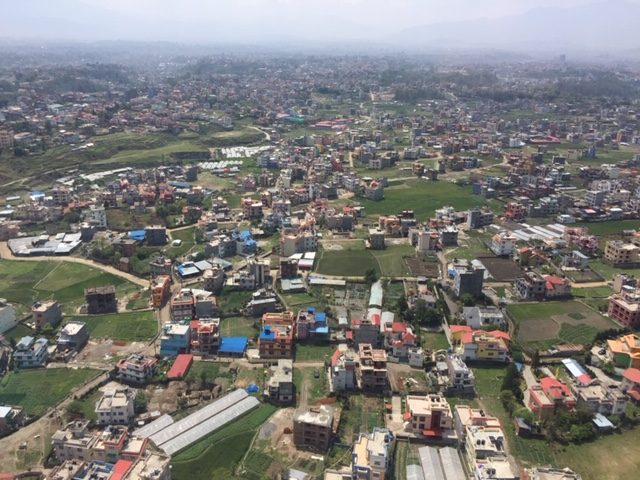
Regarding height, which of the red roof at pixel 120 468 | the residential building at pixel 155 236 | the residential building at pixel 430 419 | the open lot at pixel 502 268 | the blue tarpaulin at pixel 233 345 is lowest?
the residential building at pixel 155 236

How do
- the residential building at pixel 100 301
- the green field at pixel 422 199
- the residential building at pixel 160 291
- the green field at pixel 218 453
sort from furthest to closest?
the green field at pixel 422 199 < the residential building at pixel 160 291 < the residential building at pixel 100 301 < the green field at pixel 218 453

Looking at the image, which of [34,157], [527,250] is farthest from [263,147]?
[527,250]

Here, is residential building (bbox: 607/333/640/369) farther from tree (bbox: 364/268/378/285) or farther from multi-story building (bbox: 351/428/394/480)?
tree (bbox: 364/268/378/285)

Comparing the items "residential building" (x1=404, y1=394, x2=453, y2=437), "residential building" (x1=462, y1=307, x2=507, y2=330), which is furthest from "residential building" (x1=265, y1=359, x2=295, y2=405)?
"residential building" (x1=462, y1=307, x2=507, y2=330)

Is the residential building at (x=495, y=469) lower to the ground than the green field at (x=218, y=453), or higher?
higher

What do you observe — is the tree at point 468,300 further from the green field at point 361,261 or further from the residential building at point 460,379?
the residential building at point 460,379

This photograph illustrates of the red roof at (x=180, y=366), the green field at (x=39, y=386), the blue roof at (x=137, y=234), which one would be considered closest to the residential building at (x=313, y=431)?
the red roof at (x=180, y=366)
